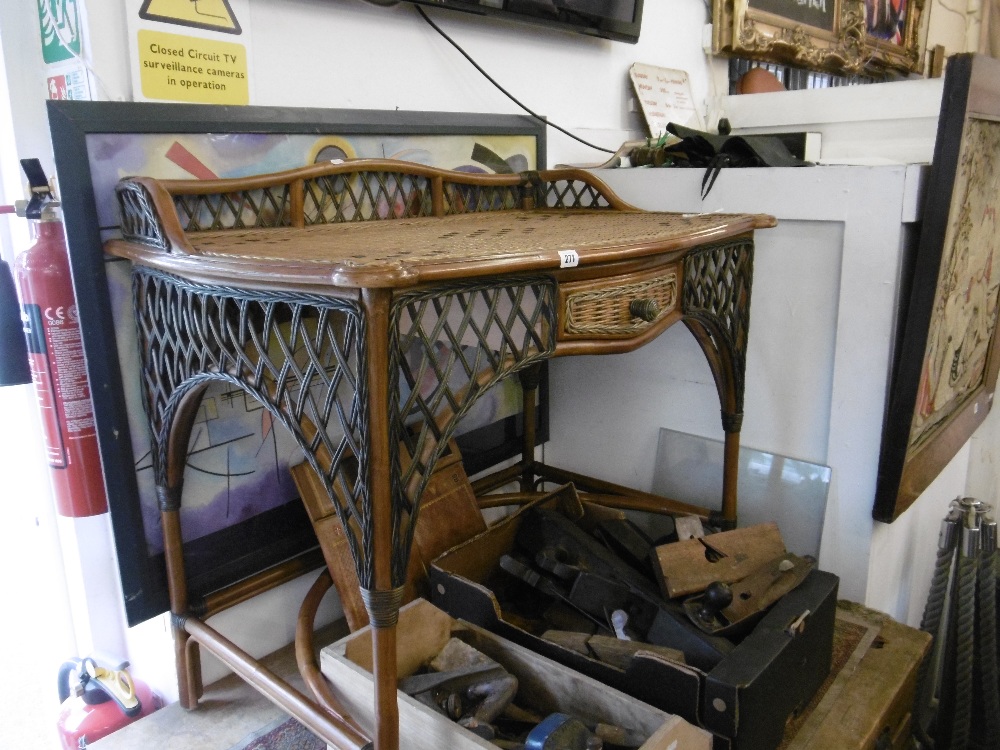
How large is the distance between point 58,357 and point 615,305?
79 cm

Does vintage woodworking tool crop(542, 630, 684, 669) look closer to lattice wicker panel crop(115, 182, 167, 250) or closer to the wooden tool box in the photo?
the wooden tool box

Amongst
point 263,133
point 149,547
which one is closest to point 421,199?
point 263,133

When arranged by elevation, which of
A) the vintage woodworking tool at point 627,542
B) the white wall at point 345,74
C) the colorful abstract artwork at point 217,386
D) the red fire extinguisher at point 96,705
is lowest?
the red fire extinguisher at point 96,705

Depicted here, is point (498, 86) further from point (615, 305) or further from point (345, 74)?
point (615, 305)

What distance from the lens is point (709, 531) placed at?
1.58 metres

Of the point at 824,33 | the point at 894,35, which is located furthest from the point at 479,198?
the point at 894,35

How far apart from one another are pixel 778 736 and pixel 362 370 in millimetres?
795

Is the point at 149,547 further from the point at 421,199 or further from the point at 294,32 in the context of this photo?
the point at 294,32

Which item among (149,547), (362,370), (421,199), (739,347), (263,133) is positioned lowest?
(149,547)

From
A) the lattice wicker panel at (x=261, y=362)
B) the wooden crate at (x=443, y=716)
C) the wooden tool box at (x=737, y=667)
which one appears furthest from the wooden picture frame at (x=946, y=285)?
the lattice wicker panel at (x=261, y=362)

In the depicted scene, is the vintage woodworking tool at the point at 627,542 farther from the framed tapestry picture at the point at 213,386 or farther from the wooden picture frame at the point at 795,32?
the wooden picture frame at the point at 795,32

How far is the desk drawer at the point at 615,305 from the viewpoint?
103 cm

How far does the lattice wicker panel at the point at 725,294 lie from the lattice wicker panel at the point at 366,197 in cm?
53

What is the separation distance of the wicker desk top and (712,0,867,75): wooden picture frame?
1.11m
